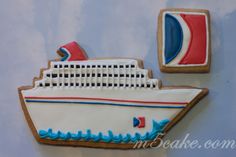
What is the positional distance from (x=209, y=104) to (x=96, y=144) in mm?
400

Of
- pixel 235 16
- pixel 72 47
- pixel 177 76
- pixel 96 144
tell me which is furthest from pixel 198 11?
pixel 96 144

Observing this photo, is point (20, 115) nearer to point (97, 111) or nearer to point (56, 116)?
point (56, 116)

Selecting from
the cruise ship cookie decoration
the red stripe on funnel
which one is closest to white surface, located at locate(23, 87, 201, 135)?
the cruise ship cookie decoration

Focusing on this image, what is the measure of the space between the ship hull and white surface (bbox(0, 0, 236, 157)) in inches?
1.5

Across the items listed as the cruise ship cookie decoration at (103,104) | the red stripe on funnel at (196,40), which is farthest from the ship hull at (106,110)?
the red stripe on funnel at (196,40)

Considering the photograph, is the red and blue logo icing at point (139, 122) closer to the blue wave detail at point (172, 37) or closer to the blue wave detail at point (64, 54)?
the blue wave detail at point (172, 37)

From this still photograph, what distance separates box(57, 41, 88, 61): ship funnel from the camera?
136 centimetres

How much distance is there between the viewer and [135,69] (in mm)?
1334

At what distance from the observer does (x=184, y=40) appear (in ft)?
4.44

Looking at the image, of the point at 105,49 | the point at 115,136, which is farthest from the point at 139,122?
the point at 105,49

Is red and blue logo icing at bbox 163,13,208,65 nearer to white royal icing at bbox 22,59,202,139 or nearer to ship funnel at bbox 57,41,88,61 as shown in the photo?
white royal icing at bbox 22,59,202,139

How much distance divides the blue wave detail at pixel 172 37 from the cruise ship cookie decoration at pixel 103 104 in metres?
0.10

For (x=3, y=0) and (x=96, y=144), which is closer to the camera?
(x=96, y=144)

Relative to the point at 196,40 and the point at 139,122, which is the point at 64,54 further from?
the point at 196,40
